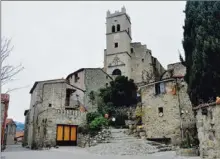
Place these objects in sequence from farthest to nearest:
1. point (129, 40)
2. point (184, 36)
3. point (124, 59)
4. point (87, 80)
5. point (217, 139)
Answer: point (129, 40), point (124, 59), point (87, 80), point (184, 36), point (217, 139)

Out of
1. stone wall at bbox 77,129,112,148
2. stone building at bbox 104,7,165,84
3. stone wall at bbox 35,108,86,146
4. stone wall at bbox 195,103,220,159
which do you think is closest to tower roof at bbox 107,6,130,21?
stone building at bbox 104,7,165,84

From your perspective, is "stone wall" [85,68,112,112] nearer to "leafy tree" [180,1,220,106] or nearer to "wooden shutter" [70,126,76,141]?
"wooden shutter" [70,126,76,141]

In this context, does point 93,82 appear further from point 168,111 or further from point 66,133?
point 168,111

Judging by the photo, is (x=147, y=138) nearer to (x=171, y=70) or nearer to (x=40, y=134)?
(x=40, y=134)

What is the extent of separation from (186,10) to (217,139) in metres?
8.65

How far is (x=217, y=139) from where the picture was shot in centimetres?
1111

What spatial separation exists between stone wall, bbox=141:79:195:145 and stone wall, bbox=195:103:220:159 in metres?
7.80

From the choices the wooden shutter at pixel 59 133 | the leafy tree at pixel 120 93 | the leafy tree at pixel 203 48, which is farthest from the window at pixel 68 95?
the leafy tree at pixel 203 48

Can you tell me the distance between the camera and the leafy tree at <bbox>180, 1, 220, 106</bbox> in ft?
43.7

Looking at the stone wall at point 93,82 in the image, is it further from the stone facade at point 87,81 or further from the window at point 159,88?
the window at point 159,88

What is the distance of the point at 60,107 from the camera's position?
2758 cm

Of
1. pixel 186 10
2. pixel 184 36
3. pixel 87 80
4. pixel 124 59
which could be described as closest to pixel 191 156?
pixel 184 36

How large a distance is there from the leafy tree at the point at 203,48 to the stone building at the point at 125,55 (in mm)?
25084

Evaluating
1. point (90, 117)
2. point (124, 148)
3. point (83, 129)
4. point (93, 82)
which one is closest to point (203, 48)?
point (124, 148)
